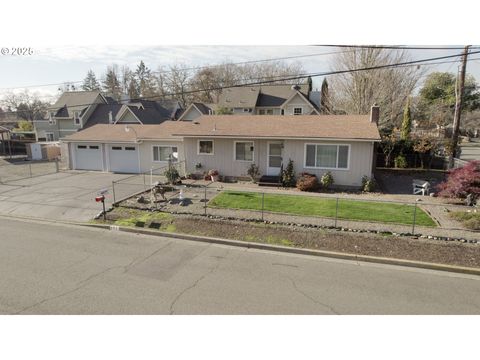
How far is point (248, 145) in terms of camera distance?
1683cm

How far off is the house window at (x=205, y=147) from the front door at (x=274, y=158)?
3608 millimetres

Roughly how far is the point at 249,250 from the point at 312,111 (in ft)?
105

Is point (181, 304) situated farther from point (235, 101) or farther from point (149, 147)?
point (235, 101)

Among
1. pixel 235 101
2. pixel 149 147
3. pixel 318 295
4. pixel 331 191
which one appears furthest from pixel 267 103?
pixel 318 295

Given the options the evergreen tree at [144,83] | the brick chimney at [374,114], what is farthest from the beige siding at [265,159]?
the evergreen tree at [144,83]

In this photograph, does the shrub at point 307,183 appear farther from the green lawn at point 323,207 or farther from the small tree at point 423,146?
the small tree at point 423,146

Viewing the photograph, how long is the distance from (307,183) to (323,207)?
10.3ft

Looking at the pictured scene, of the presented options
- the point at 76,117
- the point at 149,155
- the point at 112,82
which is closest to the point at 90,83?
the point at 112,82

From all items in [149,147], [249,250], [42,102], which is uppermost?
[42,102]

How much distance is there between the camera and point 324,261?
7438 mm

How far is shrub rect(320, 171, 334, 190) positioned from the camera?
1488 centimetres

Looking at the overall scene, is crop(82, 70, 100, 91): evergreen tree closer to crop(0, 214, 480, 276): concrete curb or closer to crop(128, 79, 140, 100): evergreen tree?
crop(128, 79, 140, 100): evergreen tree

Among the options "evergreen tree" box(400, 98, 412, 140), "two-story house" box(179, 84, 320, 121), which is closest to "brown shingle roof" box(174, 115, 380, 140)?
"evergreen tree" box(400, 98, 412, 140)

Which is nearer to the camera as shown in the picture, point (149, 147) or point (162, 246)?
point (162, 246)
